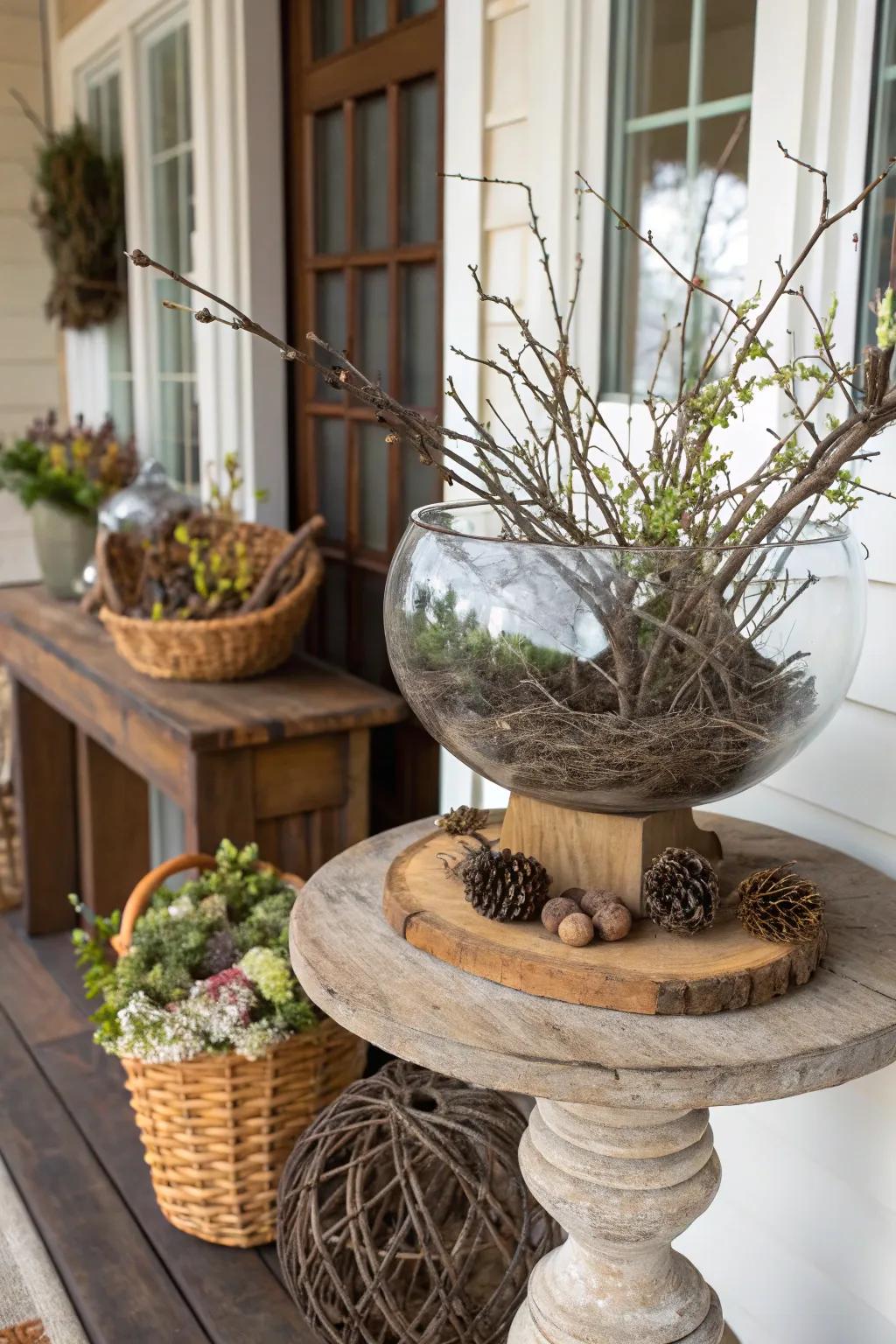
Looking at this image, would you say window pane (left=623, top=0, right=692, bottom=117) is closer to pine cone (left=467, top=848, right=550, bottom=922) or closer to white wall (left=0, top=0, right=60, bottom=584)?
pine cone (left=467, top=848, right=550, bottom=922)

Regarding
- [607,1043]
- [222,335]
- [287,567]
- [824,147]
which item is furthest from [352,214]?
[607,1043]

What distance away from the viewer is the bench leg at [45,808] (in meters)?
3.02

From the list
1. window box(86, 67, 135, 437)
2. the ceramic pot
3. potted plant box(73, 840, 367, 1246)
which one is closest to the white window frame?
the ceramic pot

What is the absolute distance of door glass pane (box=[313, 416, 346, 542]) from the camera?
2.64 meters

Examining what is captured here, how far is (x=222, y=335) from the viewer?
109 inches

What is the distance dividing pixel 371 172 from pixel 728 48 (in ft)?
3.44

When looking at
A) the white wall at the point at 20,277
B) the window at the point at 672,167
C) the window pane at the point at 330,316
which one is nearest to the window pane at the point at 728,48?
the window at the point at 672,167

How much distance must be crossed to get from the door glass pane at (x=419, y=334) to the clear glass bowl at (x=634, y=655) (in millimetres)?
1301

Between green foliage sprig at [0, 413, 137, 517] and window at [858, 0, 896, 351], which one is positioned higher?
window at [858, 0, 896, 351]

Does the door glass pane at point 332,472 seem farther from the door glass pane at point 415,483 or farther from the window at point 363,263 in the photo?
the door glass pane at point 415,483

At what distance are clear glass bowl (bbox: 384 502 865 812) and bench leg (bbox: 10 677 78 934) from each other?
7.08ft

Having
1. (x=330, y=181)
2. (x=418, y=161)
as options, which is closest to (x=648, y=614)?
(x=418, y=161)

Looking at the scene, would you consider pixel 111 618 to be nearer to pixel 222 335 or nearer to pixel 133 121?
pixel 222 335

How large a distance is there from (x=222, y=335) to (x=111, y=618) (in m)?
0.83
